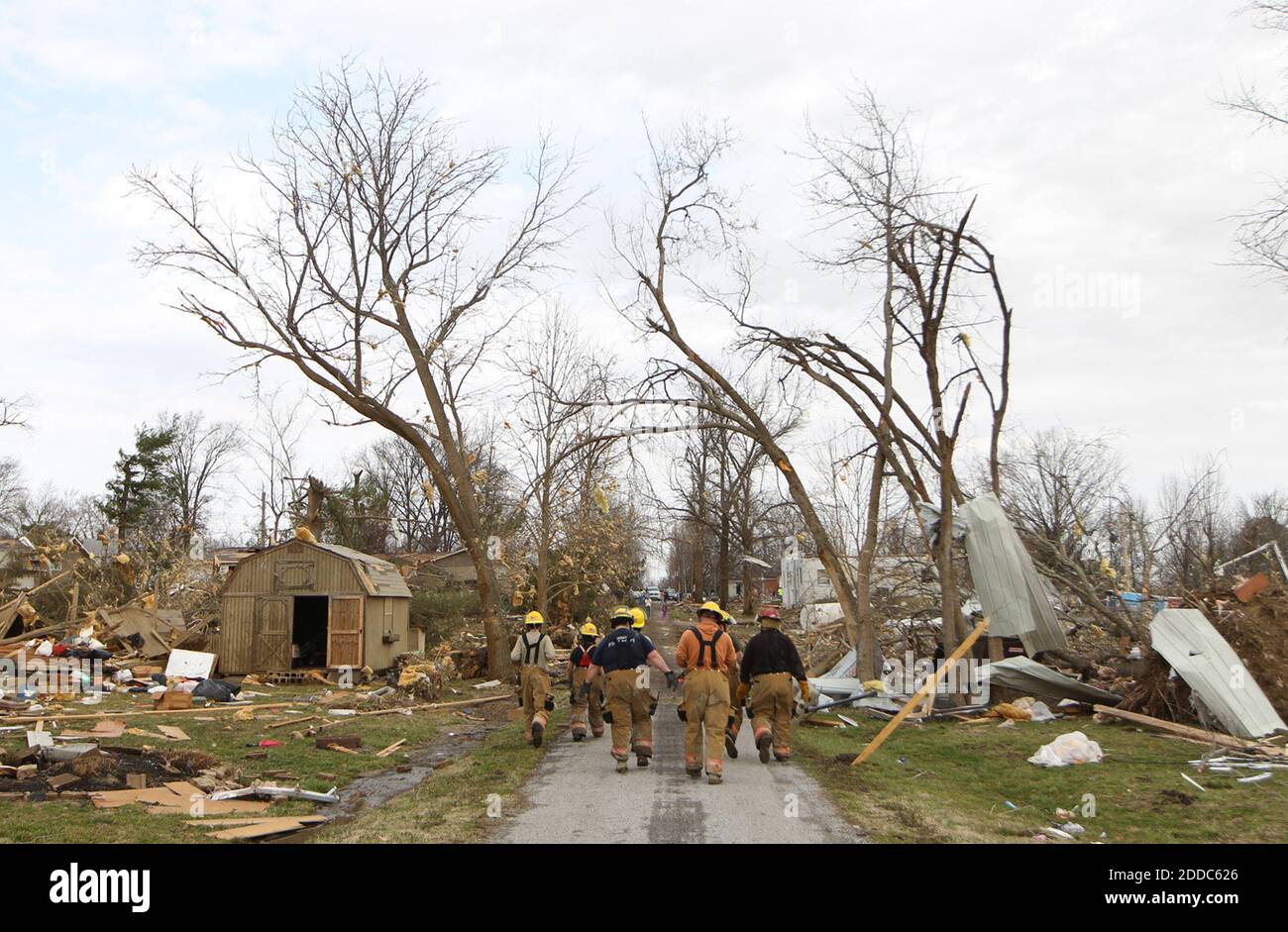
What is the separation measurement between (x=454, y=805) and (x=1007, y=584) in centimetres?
1063

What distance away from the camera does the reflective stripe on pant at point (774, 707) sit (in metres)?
11.4

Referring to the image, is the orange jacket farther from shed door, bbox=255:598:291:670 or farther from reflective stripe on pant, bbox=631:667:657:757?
shed door, bbox=255:598:291:670

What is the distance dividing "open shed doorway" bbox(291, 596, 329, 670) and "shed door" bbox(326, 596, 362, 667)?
1.32 metres

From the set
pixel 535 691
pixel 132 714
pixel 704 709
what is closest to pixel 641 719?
pixel 704 709

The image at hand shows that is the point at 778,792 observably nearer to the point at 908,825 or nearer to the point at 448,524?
the point at 908,825

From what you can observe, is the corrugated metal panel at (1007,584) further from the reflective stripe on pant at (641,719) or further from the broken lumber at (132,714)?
the broken lumber at (132,714)

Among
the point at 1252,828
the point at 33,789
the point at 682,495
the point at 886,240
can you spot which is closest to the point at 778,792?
the point at 1252,828

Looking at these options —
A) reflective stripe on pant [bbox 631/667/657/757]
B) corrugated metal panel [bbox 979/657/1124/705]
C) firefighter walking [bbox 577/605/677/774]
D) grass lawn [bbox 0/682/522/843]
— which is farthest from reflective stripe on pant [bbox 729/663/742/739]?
corrugated metal panel [bbox 979/657/1124/705]

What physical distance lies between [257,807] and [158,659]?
1858 centimetres

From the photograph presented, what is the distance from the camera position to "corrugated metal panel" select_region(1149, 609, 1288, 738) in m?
11.4

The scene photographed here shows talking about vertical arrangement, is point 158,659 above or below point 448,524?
below

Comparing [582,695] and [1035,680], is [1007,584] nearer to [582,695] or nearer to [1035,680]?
[1035,680]

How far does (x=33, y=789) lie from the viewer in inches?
362

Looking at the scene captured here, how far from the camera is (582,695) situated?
13.4 meters
